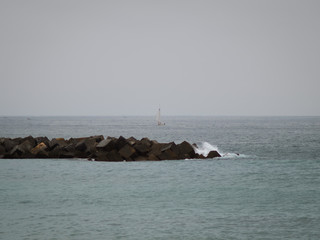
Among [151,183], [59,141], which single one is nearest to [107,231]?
[151,183]

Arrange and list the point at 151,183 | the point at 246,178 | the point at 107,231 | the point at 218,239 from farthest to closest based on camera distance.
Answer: the point at 246,178
the point at 151,183
the point at 107,231
the point at 218,239

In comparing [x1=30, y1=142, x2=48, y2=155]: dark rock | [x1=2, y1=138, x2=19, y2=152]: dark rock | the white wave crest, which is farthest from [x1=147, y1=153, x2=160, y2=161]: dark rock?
[x1=2, y1=138, x2=19, y2=152]: dark rock

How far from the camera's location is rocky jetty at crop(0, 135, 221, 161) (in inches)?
1232

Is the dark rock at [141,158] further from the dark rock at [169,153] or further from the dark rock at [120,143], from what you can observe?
the dark rock at [120,143]

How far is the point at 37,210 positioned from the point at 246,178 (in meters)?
12.1

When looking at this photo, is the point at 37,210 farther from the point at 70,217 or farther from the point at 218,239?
the point at 218,239

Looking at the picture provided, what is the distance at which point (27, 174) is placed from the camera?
24.5 meters

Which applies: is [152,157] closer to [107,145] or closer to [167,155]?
[167,155]

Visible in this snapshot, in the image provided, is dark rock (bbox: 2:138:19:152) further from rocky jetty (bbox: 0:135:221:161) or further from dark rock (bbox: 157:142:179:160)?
dark rock (bbox: 157:142:179:160)

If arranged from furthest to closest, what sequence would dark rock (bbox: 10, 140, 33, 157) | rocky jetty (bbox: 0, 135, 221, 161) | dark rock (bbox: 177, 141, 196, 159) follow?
dark rock (bbox: 10, 140, 33, 157), dark rock (bbox: 177, 141, 196, 159), rocky jetty (bbox: 0, 135, 221, 161)

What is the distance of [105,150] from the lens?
105 ft

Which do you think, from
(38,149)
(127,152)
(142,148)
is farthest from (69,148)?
(142,148)

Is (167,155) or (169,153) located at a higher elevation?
(169,153)

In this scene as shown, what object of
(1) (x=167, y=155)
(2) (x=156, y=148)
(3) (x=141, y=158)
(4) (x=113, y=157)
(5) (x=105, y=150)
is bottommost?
(3) (x=141, y=158)
